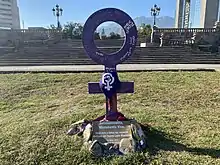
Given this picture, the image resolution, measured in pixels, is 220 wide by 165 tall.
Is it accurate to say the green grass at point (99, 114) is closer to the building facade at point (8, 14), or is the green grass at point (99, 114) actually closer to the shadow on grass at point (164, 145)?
the shadow on grass at point (164, 145)

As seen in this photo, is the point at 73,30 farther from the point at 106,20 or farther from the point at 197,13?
the point at 106,20

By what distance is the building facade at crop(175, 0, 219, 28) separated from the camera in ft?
81.3

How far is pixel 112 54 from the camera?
3.75 metres

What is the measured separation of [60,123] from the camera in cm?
418

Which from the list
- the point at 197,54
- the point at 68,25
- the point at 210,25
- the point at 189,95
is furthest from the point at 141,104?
the point at 68,25

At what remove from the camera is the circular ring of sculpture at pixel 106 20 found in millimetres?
3643

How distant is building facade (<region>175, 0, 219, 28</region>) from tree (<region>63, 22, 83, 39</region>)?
13.5 m

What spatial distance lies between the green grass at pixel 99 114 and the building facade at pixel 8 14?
33.2 meters

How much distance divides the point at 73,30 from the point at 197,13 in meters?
15.0

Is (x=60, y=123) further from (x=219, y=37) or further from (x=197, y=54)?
(x=219, y=37)

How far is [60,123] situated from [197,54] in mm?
14788

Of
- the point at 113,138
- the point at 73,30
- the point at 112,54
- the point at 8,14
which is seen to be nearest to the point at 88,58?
the point at 112,54

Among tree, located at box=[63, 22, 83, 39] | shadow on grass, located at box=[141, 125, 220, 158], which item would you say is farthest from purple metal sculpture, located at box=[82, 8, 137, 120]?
tree, located at box=[63, 22, 83, 39]

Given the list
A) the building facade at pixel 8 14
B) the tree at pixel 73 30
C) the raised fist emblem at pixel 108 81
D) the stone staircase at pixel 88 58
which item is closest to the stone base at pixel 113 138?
the raised fist emblem at pixel 108 81
